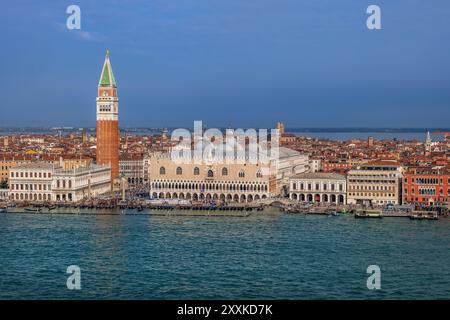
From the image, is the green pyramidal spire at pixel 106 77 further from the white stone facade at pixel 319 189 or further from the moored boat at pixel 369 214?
the moored boat at pixel 369 214

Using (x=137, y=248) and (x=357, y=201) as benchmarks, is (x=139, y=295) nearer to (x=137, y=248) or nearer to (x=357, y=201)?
(x=137, y=248)

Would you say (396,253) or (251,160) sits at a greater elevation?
(251,160)

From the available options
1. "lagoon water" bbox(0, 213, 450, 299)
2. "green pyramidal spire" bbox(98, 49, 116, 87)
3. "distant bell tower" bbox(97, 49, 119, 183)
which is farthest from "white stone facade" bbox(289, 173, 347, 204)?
"green pyramidal spire" bbox(98, 49, 116, 87)

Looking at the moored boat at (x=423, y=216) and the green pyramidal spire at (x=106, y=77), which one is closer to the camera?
the moored boat at (x=423, y=216)

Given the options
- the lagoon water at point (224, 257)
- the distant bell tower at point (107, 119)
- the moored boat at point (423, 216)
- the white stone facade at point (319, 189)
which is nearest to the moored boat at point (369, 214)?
the lagoon water at point (224, 257)

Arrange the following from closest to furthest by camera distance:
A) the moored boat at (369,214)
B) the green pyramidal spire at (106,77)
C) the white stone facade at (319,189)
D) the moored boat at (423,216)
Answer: the moored boat at (423,216)
the moored boat at (369,214)
the white stone facade at (319,189)
the green pyramidal spire at (106,77)

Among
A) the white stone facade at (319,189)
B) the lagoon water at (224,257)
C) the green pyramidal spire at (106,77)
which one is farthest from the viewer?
the green pyramidal spire at (106,77)
